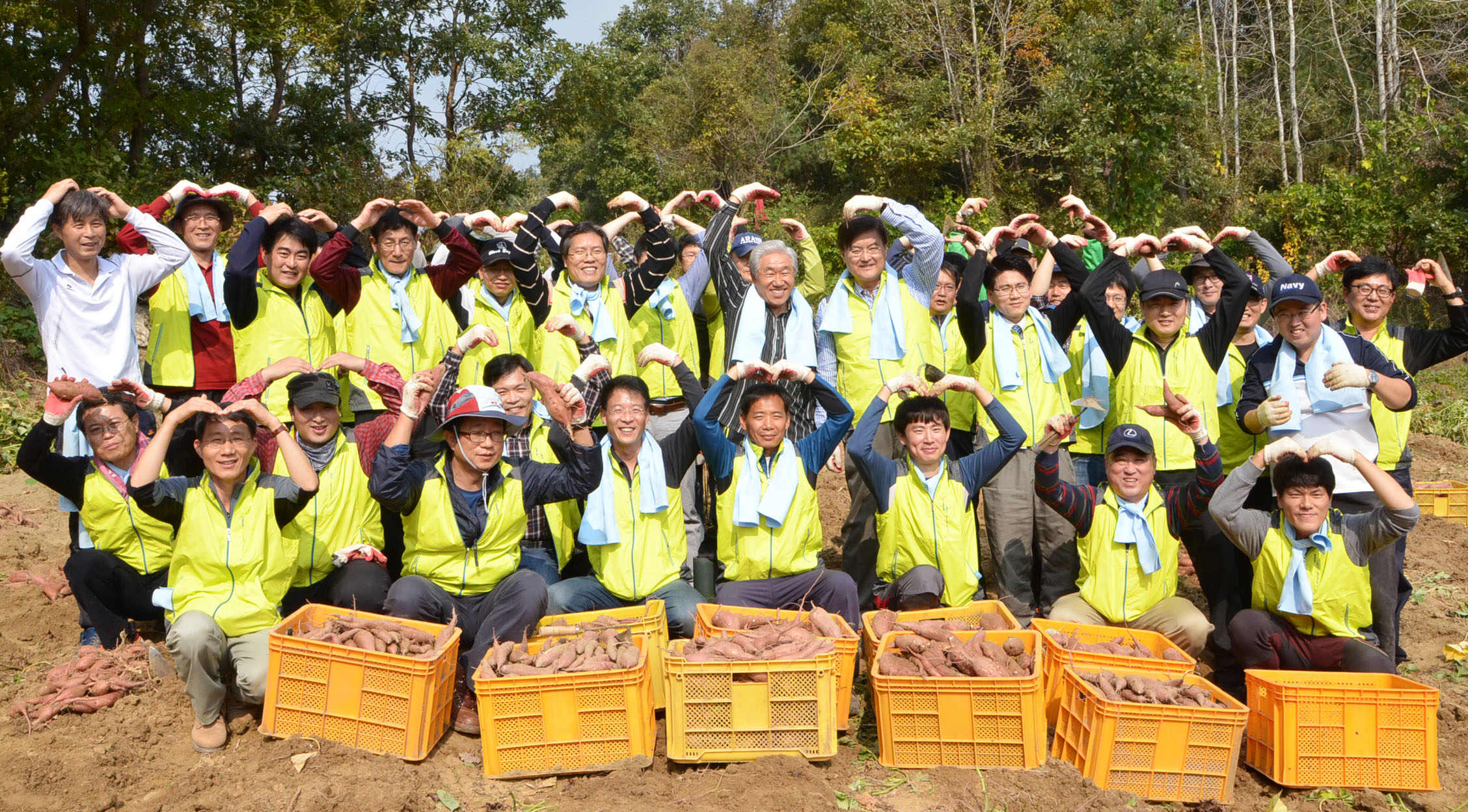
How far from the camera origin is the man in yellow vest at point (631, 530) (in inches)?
186

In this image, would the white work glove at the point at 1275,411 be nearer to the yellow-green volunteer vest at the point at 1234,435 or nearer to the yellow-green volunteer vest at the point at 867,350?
the yellow-green volunteer vest at the point at 1234,435

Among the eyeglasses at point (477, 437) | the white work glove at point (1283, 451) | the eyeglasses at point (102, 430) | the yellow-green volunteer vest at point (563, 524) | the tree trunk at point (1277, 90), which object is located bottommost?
the yellow-green volunteer vest at point (563, 524)

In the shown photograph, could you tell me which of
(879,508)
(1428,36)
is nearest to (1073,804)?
(879,508)

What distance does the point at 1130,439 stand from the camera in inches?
189

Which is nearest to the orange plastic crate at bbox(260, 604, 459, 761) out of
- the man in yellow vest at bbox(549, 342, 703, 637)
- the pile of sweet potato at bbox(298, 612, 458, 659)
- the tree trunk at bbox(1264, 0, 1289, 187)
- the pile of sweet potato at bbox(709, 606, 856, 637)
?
the pile of sweet potato at bbox(298, 612, 458, 659)

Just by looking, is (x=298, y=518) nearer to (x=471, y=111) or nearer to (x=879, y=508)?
(x=879, y=508)

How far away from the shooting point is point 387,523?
5176 mm

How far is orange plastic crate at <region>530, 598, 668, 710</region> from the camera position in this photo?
4340mm

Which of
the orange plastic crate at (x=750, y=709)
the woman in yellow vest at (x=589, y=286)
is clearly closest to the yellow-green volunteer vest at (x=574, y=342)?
the woman in yellow vest at (x=589, y=286)

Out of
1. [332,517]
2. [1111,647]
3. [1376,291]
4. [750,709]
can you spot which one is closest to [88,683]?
[332,517]

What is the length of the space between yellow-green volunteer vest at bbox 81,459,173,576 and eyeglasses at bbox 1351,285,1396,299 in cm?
599

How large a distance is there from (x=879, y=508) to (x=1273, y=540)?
1736mm

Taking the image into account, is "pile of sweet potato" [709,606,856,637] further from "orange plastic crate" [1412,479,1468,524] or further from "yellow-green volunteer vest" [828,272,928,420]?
"orange plastic crate" [1412,479,1468,524]

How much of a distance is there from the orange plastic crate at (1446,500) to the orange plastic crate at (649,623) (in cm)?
638
